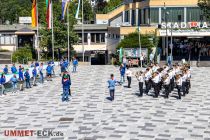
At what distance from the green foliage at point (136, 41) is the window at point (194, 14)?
31.1ft

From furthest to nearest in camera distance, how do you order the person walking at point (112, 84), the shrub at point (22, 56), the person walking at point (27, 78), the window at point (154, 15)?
the window at point (154, 15) < the shrub at point (22, 56) < the person walking at point (27, 78) < the person walking at point (112, 84)

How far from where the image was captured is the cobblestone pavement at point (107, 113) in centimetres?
2070

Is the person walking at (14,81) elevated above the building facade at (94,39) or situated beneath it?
situated beneath

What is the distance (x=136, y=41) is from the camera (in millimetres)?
48562

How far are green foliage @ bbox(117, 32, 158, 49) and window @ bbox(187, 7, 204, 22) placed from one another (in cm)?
948

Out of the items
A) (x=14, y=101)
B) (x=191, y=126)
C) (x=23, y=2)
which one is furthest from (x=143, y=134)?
(x=23, y=2)

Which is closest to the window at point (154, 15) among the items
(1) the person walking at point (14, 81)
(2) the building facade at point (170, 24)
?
(2) the building facade at point (170, 24)

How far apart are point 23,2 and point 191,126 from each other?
116 m

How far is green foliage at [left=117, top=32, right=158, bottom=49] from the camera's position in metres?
48.2

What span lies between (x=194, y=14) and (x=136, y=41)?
12764 millimetres

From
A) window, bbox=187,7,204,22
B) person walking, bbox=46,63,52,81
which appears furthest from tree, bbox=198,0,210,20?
person walking, bbox=46,63,52,81

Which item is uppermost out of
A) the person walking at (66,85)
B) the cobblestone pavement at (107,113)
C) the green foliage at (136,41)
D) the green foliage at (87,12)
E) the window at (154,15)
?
the green foliage at (87,12)

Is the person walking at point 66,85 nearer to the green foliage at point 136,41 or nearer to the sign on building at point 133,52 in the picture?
the sign on building at point 133,52

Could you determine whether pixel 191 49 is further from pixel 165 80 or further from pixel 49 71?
pixel 165 80
